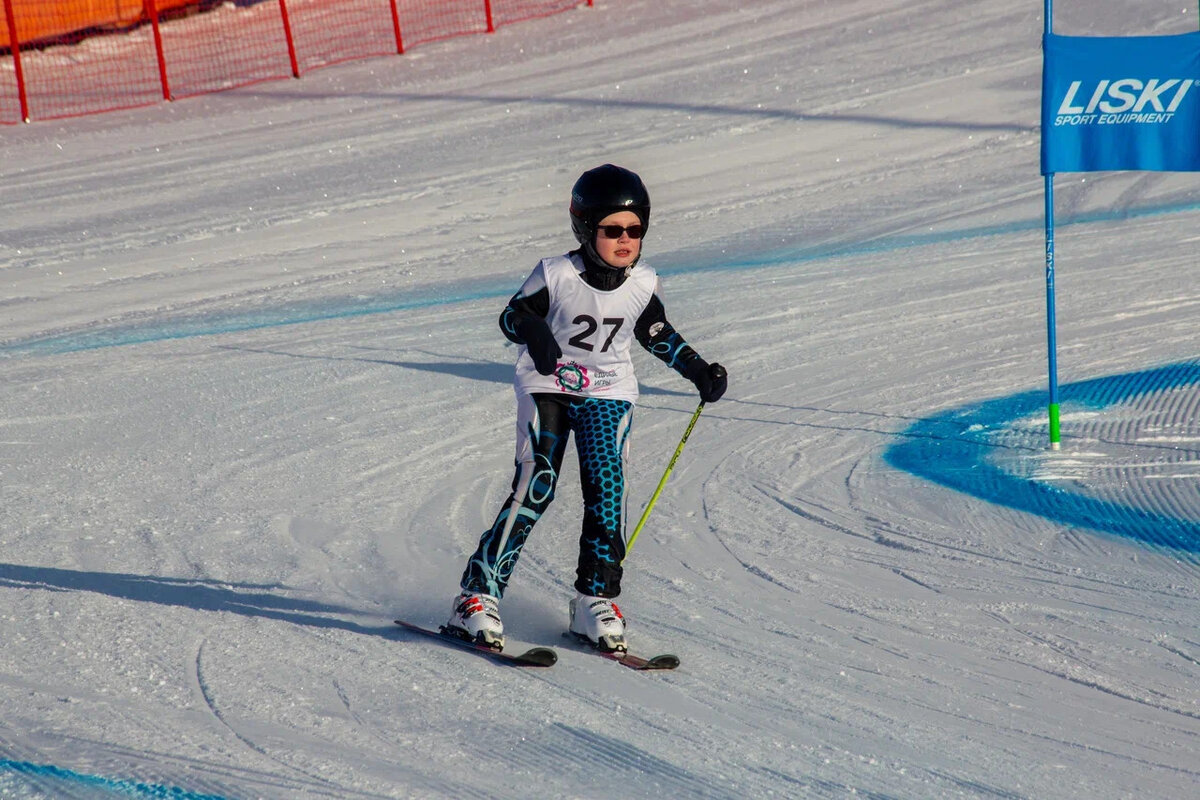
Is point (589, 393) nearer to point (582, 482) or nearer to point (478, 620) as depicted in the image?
point (582, 482)

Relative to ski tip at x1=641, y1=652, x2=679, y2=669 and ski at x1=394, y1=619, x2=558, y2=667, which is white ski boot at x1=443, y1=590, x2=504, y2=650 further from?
ski tip at x1=641, y1=652, x2=679, y2=669

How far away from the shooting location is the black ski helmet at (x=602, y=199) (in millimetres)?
4867

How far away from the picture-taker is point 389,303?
36.8 ft

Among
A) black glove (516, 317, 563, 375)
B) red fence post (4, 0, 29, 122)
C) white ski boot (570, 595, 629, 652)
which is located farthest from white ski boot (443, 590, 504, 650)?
red fence post (4, 0, 29, 122)

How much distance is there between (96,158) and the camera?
599 inches

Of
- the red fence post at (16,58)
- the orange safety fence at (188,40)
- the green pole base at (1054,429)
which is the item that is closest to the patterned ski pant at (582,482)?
the green pole base at (1054,429)

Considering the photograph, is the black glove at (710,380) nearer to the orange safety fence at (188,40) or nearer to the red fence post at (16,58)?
the red fence post at (16,58)

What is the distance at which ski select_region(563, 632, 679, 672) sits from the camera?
500cm

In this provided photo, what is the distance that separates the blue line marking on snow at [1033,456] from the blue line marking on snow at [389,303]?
3631mm

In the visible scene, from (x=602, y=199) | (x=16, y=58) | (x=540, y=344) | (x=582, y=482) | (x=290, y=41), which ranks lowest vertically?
(x=582, y=482)

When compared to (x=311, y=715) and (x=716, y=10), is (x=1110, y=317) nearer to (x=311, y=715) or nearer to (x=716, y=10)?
(x=311, y=715)

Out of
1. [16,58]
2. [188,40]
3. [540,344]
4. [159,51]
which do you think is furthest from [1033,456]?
[188,40]

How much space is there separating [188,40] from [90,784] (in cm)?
1697

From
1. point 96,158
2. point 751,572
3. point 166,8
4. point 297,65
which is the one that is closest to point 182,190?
point 96,158
